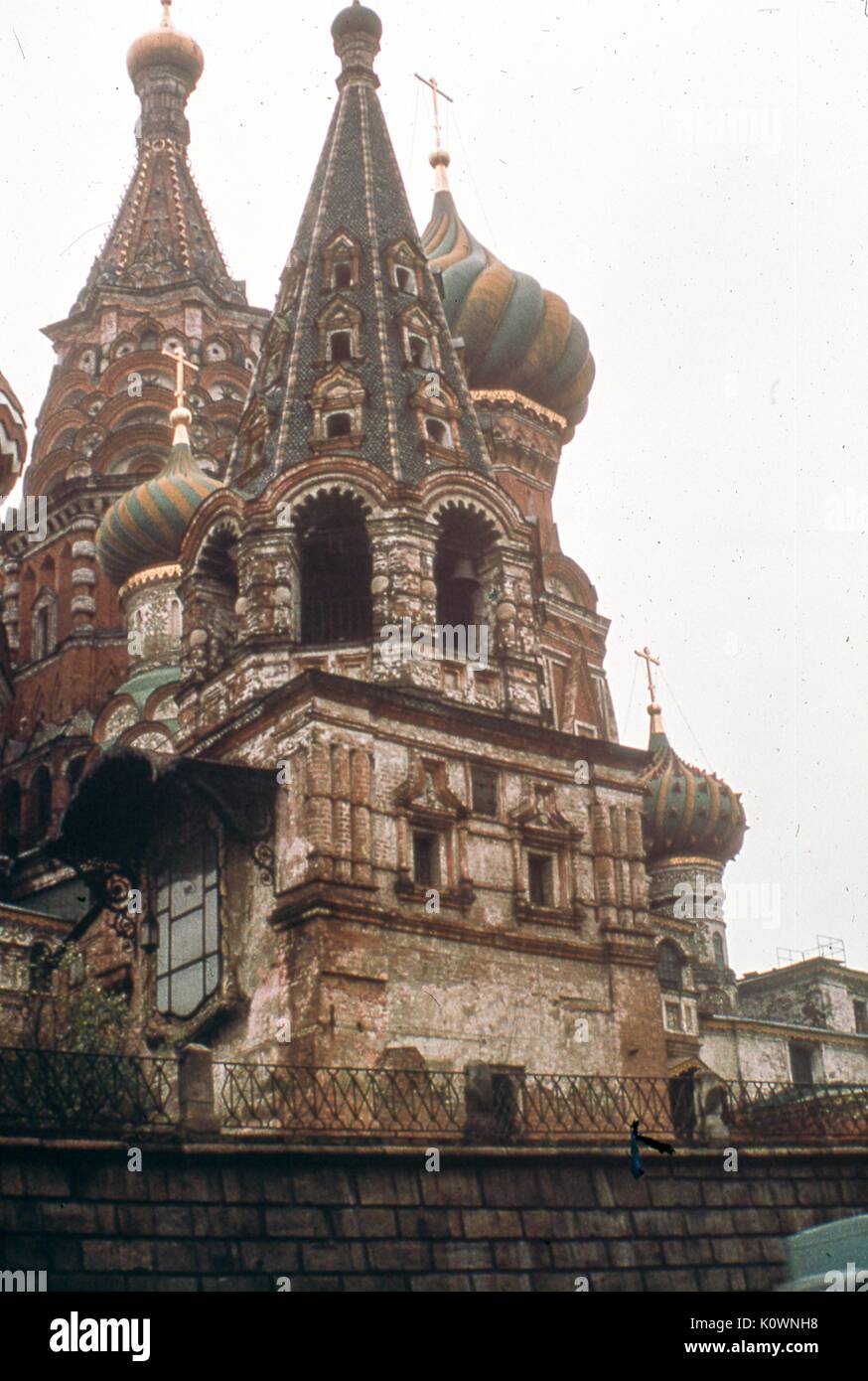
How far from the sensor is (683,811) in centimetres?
4025

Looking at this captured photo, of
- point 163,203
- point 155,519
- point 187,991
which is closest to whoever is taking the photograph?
point 187,991

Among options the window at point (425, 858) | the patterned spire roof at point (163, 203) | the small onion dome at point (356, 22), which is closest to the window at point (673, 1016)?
the window at point (425, 858)

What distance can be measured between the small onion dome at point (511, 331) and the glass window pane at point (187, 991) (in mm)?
18489

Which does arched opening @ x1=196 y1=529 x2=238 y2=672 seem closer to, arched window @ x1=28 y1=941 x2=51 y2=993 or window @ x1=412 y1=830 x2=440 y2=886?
window @ x1=412 y1=830 x2=440 y2=886

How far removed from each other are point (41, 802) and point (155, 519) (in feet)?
21.1

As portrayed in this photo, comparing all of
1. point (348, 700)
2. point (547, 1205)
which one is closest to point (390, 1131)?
point (547, 1205)

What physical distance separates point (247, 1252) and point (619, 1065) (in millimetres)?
7452

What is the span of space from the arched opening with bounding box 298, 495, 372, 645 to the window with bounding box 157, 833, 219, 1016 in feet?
11.1

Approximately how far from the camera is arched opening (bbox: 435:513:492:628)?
25.3 m

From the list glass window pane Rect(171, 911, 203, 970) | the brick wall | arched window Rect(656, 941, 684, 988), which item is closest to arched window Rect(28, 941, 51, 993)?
glass window pane Rect(171, 911, 203, 970)

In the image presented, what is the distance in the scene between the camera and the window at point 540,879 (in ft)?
76.0

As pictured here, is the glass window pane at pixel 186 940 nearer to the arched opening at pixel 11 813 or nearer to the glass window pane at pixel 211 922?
the glass window pane at pixel 211 922

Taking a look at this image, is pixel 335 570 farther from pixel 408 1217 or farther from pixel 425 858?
pixel 408 1217

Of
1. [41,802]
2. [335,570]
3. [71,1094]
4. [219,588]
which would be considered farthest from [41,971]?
[71,1094]
